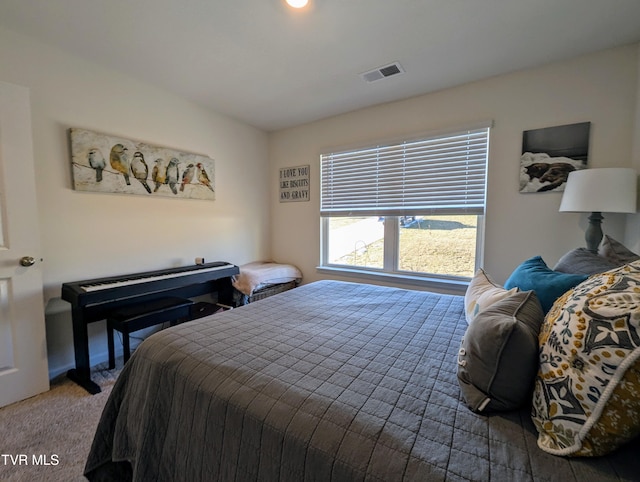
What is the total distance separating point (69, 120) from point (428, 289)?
11.1 ft

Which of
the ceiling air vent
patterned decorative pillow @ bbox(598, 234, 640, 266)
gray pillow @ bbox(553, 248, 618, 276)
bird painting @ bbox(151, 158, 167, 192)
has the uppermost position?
the ceiling air vent

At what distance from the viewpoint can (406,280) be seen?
282 centimetres

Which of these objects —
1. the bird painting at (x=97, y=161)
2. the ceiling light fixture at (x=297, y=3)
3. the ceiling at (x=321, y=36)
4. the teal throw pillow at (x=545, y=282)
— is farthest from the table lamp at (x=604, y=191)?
the bird painting at (x=97, y=161)

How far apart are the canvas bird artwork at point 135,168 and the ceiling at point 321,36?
0.62 metres

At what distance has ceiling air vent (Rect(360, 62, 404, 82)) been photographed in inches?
85.0

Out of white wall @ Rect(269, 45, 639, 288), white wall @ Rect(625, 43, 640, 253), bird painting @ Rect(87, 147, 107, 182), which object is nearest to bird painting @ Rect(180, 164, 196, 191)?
bird painting @ Rect(87, 147, 107, 182)

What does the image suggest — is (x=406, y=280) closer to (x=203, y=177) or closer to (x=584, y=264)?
(x=584, y=264)

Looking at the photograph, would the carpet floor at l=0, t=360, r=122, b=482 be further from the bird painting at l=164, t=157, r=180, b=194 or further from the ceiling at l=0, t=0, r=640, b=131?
the ceiling at l=0, t=0, r=640, b=131

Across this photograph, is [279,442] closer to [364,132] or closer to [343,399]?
[343,399]

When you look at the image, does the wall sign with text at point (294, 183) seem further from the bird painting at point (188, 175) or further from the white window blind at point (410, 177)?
the bird painting at point (188, 175)

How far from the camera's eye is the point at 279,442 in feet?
2.48

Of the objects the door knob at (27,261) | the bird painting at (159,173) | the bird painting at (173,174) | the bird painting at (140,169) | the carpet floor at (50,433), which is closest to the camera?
the carpet floor at (50,433)

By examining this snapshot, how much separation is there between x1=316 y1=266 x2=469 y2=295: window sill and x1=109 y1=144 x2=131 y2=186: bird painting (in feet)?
7.17

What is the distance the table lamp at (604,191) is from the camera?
5.32 feet
